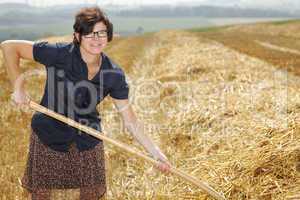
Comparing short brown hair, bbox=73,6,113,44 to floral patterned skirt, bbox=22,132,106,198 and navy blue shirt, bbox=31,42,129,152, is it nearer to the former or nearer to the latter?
navy blue shirt, bbox=31,42,129,152

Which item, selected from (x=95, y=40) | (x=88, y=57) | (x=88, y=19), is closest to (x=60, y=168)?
(x=88, y=57)

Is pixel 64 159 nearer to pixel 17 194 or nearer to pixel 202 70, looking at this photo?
pixel 17 194

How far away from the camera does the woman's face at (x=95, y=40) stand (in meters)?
3.41

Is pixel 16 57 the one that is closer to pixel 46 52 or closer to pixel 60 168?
pixel 46 52

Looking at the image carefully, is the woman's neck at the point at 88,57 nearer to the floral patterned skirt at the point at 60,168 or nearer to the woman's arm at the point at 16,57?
the woman's arm at the point at 16,57

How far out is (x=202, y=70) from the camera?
12.3 meters

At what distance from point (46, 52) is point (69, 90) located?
28cm

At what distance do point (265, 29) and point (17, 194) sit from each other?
Answer: 54.2 meters

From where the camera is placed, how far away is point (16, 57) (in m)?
3.54

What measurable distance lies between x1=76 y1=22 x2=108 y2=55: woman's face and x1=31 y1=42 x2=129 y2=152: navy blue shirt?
0.35ft

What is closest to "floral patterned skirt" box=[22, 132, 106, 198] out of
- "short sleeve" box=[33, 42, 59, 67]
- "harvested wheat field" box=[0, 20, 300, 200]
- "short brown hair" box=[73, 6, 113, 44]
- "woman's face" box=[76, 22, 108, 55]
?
"harvested wheat field" box=[0, 20, 300, 200]

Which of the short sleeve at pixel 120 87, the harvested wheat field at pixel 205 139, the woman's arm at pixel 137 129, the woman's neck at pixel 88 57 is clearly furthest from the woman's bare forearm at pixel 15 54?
the harvested wheat field at pixel 205 139

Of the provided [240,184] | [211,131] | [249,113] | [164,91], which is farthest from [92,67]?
[164,91]

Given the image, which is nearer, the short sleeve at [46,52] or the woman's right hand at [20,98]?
the short sleeve at [46,52]
